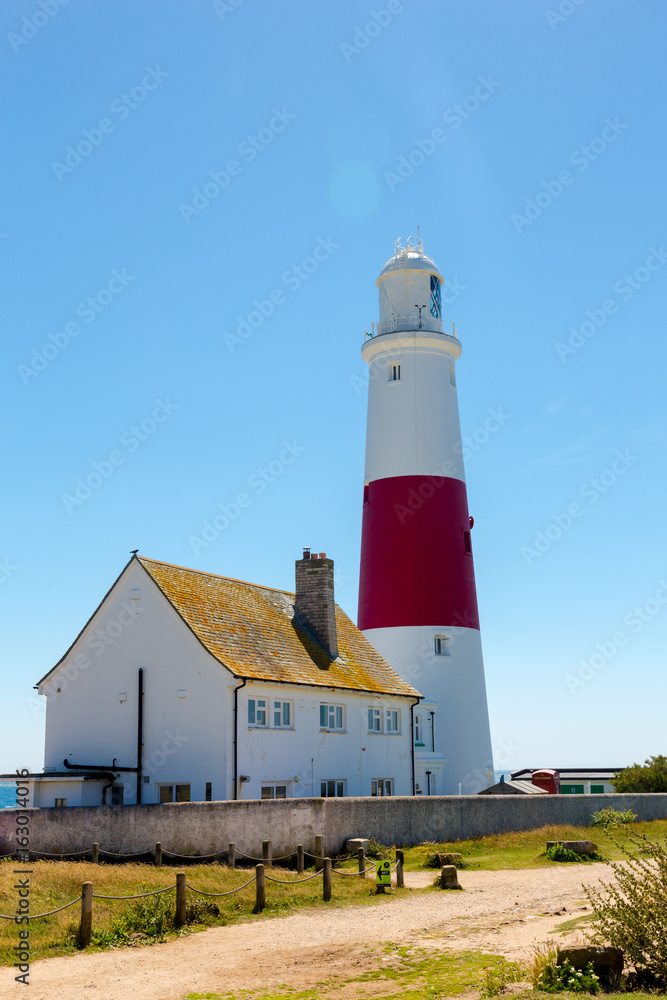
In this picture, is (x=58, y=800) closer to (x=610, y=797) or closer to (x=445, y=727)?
(x=445, y=727)

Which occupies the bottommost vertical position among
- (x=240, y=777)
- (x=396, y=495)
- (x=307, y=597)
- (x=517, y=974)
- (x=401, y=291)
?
(x=517, y=974)

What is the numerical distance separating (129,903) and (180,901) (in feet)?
3.72

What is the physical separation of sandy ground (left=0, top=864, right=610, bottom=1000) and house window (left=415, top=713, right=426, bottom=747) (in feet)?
58.8

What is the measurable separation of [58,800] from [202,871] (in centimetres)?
971

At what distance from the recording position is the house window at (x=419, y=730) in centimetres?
3912

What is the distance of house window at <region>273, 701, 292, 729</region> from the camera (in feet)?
98.6

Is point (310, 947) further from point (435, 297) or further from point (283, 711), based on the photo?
point (435, 297)

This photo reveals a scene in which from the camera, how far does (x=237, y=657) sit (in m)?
29.7

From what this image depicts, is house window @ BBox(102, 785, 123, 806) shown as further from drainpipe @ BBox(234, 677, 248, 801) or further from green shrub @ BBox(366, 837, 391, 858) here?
green shrub @ BBox(366, 837, 391, 858)

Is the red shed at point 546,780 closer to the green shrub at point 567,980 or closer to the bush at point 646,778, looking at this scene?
the bush at point 646,778

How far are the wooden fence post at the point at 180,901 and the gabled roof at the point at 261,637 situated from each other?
36.7 feet

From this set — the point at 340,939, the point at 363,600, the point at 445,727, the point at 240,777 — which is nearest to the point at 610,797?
the point at 445,727

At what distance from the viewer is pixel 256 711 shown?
29250 mm

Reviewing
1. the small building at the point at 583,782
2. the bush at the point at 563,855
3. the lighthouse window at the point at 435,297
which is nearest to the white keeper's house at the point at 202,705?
the bush at the point at 563,855
